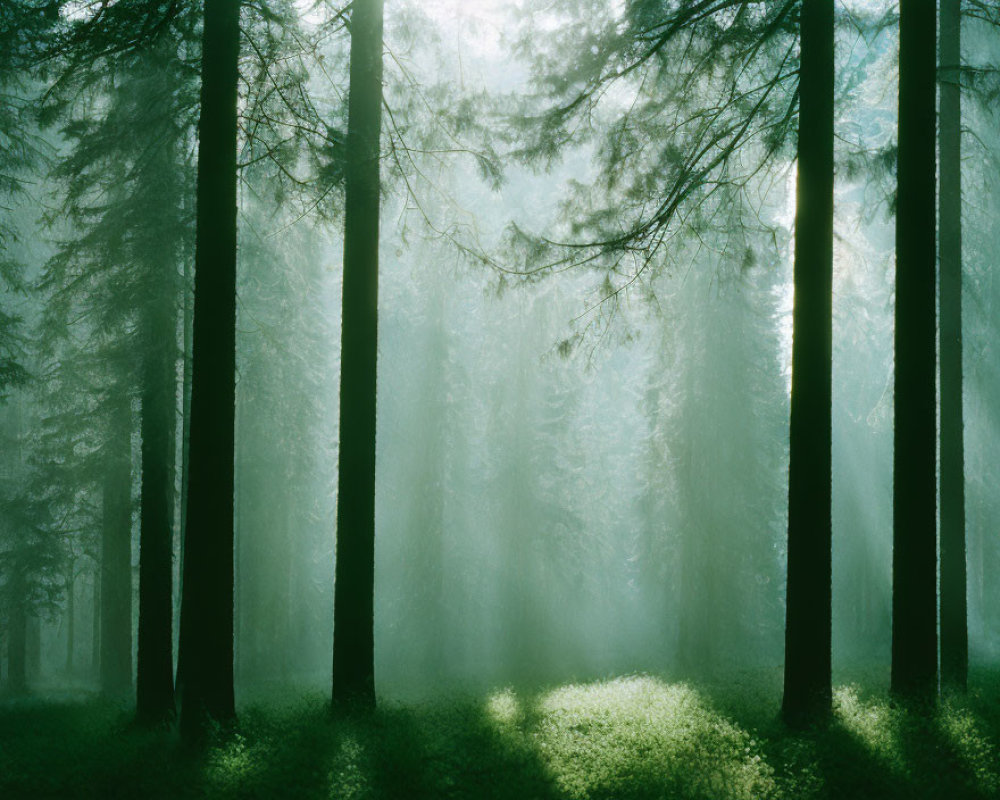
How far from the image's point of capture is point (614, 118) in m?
9.46

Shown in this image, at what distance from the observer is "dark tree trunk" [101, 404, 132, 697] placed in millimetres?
15273

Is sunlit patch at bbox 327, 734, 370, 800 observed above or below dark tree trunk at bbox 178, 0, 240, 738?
below

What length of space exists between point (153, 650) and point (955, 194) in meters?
A: 13.8

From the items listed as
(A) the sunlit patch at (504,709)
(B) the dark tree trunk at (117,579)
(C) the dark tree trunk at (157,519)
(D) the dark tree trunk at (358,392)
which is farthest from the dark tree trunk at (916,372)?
(B) the dark tree trunk at (117,579)

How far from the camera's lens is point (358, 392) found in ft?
26.7

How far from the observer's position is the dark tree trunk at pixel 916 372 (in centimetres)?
731

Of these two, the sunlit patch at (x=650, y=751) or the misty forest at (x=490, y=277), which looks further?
the misty forest at (x=490, y=277)

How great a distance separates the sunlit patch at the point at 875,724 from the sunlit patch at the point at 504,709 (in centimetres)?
347

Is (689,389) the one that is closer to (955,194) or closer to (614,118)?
(955,194)

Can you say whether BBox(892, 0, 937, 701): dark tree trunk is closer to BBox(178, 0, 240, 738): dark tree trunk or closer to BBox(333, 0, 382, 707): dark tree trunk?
BBox(333, 0, 382, 707): dark tree trunk

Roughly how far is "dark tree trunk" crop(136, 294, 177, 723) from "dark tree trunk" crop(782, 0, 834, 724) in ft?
28.1

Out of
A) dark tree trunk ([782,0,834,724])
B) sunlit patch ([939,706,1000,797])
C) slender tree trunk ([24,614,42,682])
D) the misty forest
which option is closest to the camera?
sunlit patch ([939,706,1000,797])

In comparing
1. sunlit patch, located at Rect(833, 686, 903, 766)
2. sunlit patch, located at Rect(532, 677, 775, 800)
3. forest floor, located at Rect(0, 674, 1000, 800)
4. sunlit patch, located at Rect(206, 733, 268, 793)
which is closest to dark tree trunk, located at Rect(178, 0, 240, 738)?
sunlit patch, located at Rect(206, 733, 268, 793)

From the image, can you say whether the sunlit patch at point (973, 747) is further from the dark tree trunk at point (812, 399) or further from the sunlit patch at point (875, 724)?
the dark tree trunk at point (812, 399)
